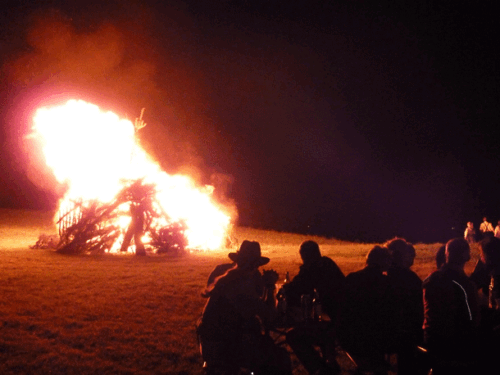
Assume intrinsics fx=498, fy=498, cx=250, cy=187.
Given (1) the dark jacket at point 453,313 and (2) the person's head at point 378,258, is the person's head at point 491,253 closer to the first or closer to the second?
(1) the dark jacket at point 453,313

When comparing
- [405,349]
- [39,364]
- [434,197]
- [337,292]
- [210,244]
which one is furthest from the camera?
[434,197]

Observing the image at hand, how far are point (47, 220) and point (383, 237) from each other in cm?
2133

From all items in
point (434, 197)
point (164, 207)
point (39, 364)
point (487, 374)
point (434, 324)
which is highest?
point (434, 197)

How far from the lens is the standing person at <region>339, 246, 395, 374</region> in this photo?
4.29 metres

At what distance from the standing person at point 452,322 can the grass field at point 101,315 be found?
1922 millimetres

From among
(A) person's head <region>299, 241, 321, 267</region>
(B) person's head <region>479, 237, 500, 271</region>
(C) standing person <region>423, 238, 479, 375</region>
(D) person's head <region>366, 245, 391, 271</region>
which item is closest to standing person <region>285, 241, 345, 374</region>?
(A) person's head <region>299, 241, 321, 267</region>

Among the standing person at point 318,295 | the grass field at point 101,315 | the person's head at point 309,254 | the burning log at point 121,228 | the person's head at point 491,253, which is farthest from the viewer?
the burning log at point 121,228

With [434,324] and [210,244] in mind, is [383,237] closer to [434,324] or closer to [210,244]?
[210,244]

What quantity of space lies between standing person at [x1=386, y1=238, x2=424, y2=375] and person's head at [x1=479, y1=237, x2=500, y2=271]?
1.16 metres

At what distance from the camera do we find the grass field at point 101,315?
575 centimetres

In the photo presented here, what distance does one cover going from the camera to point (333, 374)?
4539 mm

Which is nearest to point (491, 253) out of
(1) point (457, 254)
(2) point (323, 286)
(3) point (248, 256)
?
(1) point (457, 254)

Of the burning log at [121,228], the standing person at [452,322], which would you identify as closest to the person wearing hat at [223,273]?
the standing person at [452,322]

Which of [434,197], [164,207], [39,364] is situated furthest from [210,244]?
[434,197]
